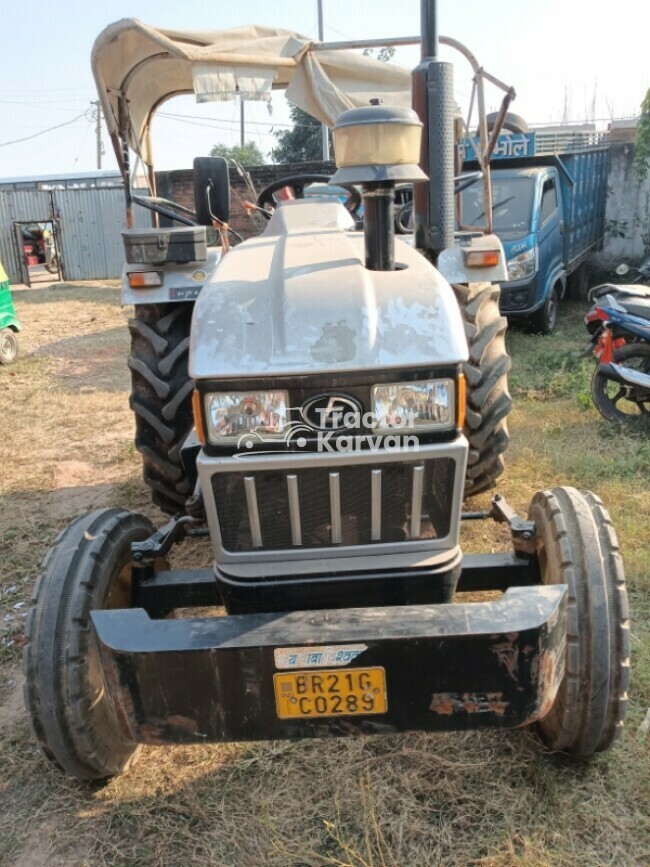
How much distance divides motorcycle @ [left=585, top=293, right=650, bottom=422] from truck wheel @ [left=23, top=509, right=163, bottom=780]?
161 inches

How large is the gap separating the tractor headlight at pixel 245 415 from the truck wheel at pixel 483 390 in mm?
1606

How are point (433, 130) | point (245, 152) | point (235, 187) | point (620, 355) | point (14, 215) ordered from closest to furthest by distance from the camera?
point (433, 130)
point (620, 355)
point (235, 187)
point (14, 215)
point (245, 152)

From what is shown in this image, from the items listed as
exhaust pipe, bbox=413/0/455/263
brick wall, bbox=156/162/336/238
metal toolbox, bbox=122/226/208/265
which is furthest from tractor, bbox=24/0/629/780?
brick wall, bbox=156/162/336/238

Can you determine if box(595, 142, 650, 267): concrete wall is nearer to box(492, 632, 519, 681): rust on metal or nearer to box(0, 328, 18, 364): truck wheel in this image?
box(0, 328, 18, 364): truck wheel

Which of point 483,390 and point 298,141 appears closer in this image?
point 483,390

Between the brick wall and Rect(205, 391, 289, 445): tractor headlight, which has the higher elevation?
the brick wall

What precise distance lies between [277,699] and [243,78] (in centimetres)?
348

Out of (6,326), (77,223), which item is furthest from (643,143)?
(77,223)

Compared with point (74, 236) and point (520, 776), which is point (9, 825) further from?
point (74, 236)

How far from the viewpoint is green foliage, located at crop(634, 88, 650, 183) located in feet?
36.2

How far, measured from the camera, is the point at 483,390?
3498 millimetres

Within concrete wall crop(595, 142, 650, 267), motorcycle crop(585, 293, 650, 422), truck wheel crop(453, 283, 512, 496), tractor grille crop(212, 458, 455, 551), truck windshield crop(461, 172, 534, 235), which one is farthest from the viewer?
concrete wall crop(595, 142, 650, 267)

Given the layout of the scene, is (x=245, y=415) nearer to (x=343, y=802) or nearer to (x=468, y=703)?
(x=468, y=703)

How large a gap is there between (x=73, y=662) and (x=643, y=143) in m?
11.5
